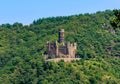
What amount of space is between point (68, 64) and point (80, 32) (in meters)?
31.8

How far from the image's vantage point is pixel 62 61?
116 meters

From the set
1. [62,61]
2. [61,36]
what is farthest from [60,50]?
[61,36]

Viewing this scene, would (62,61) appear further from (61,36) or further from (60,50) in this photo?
(61,36)

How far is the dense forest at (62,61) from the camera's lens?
374ft

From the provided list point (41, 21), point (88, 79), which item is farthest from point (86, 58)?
point (41, 21)

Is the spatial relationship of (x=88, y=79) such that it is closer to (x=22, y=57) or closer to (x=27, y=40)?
(x=22, y=57)

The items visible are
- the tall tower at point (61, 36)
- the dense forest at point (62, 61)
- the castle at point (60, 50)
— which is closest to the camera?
the dense forest at point (62, 61)

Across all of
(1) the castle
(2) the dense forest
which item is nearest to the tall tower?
(2) the dense forest

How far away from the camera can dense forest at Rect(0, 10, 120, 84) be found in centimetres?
11394

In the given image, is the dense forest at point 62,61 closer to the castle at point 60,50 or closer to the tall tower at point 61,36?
the castle at point 60,50

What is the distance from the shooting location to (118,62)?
128625 mm

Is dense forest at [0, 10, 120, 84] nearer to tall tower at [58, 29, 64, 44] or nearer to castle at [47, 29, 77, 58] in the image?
castle at [47, 29, 77, 58]

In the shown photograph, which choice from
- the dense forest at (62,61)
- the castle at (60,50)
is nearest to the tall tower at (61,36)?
the dense forest at (62,61)

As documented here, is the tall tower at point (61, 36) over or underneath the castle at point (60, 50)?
over
